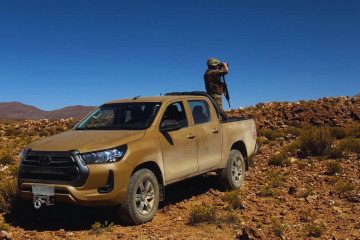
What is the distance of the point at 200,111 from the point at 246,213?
7.26 ft

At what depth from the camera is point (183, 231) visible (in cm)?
598

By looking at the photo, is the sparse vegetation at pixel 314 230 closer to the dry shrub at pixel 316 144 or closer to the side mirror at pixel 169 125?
the side mirror at pixel 169 125

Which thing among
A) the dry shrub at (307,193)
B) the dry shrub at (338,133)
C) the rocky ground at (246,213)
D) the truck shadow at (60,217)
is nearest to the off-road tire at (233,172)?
the rocky ground at (246,213)

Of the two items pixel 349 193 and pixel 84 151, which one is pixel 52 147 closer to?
pixel 84 151

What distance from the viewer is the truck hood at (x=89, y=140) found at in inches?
221

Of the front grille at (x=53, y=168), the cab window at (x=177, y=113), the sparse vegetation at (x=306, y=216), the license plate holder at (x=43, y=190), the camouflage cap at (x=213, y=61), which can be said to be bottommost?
the sparse vegetation at (x=306, y=216)

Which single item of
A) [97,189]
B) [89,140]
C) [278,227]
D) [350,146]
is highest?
[89,140]

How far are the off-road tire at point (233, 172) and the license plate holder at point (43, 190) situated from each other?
3.87m

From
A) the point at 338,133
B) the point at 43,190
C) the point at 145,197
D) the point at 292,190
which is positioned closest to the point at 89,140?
the point at 43,190

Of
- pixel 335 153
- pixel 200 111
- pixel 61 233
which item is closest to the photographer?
pixel 61 233

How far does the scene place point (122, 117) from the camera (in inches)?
283

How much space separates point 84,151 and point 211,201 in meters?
3.33

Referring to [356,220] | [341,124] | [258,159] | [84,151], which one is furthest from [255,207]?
[341,124]

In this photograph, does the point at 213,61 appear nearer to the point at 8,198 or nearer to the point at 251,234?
the point at 8,198
